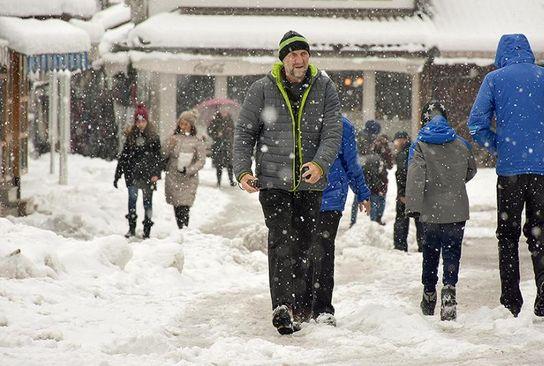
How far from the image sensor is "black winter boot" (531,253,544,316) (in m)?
7.03

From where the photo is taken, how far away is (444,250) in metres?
7.66

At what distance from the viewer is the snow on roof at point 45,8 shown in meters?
15.5

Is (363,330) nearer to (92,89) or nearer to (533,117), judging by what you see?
(533,117)

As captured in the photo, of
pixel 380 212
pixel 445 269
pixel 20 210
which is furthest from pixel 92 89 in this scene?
pixel 445 269

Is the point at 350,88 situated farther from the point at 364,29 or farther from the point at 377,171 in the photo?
the point at 377,171

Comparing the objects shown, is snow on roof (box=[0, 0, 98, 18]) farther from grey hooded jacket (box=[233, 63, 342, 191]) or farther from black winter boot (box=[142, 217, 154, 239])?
grey hooded jacket (box=[233, 63, 342, 191])

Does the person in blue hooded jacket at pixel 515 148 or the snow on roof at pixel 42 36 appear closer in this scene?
the person in blue hooded jacket at pixel 515 148

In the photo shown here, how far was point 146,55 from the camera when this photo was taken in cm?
2709

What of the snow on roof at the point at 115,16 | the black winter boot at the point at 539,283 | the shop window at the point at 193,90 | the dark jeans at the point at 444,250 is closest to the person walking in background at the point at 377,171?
the dark jeans at the point at 444,250

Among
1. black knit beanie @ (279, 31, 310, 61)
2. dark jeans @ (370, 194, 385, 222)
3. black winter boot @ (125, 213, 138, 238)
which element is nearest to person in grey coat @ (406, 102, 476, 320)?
black knit beanie @ (279, 31, 310, 61)

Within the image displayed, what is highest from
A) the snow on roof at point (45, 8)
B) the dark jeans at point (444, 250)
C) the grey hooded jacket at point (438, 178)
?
the snow on roof at point (45, 8)

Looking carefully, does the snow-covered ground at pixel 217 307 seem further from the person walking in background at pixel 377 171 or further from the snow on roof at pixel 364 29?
the snow on roof at pixel 364 29

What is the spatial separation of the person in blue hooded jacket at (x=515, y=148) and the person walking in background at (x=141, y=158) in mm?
6934

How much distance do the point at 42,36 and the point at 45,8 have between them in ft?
3.55
